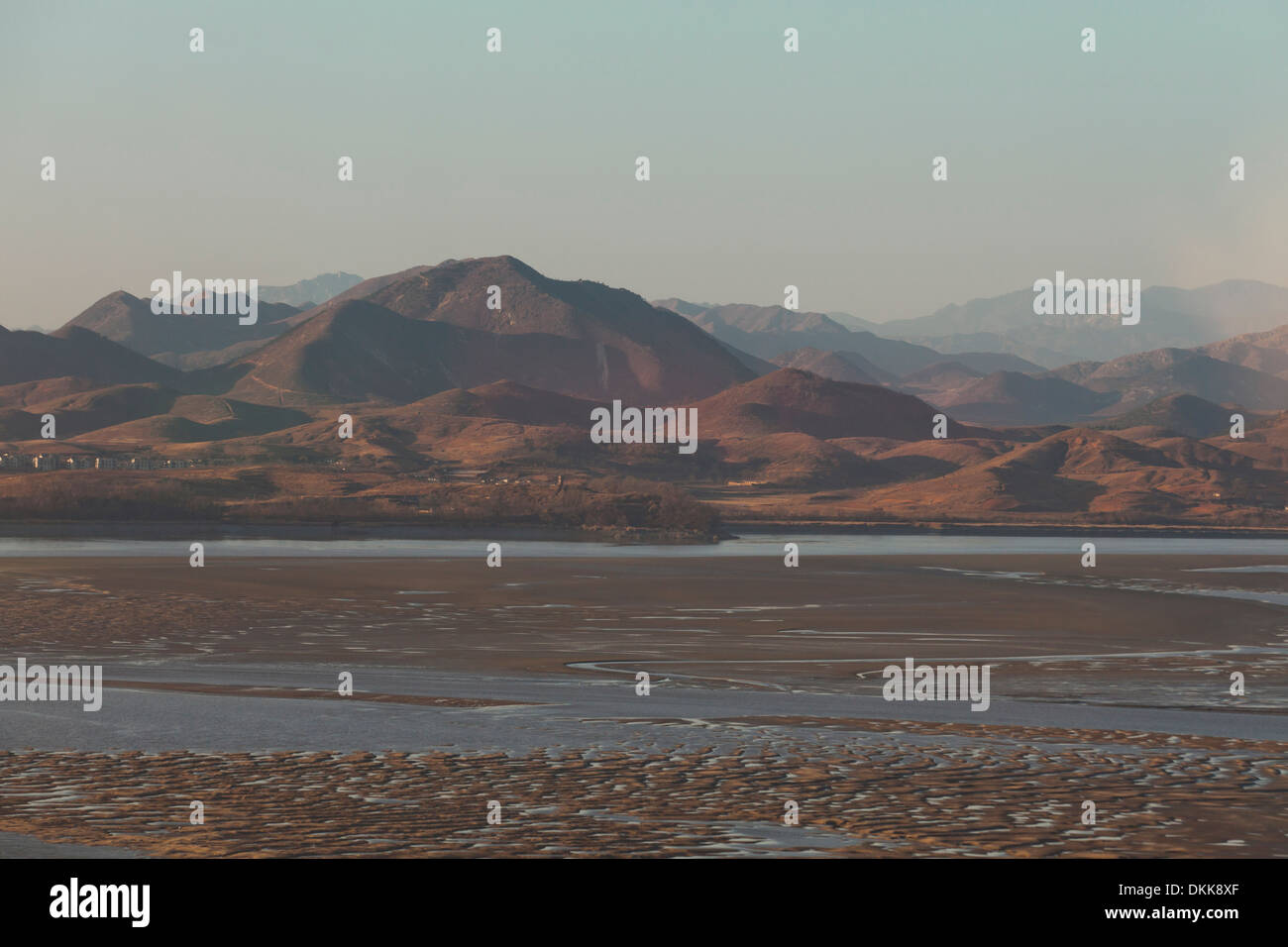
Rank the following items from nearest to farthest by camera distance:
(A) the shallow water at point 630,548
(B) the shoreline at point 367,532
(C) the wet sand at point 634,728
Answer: (C) the wet sand at point 634,728 < (A) the shallow water at point 630,548 < (B) the shoreline at point 367,532

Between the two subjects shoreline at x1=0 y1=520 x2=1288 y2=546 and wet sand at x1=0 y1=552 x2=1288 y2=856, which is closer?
wet sand at x1=0 y1=552 x2=1288 y2=856

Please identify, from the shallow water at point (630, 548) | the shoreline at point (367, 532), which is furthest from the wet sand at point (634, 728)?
the shoreline at point (367, 532)

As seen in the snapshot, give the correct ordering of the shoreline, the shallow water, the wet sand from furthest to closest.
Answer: the shoreline
the shallow water
the wet sand

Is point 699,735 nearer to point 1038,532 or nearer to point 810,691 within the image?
point 810,691

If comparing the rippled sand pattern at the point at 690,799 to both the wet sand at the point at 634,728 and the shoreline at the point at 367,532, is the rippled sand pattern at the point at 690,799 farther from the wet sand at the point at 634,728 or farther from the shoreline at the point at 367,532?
the shoreline at the point at 367,532

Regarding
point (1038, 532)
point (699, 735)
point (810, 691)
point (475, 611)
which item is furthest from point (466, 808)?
point (1038, 532)

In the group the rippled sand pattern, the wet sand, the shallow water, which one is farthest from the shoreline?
the rippled sand pattern

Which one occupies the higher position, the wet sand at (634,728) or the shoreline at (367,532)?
the shoreline at (367,532)

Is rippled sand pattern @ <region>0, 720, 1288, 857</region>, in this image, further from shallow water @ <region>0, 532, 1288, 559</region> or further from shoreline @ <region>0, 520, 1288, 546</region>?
shoreline @ <region>0, 520, 1288, 546</region>
